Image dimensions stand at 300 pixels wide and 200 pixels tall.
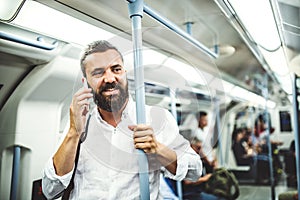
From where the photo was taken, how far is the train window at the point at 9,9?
104 centimetres

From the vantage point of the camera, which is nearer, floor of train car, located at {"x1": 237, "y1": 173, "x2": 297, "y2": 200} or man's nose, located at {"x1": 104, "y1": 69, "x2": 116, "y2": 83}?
man's nose, located at {"x1": 104, "y1": 69, "x2": 116, "y2": 83}

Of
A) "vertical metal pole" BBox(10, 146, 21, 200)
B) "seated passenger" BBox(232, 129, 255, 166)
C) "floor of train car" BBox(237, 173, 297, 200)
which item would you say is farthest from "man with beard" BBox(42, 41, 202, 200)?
"seated passenger" BBox(232, 129, 255, 166)

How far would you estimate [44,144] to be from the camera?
45.9 inches

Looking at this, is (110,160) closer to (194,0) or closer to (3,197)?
(3,197)

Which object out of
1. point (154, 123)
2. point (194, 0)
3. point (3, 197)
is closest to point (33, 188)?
point (3, 197)

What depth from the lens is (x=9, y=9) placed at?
1.05 meters

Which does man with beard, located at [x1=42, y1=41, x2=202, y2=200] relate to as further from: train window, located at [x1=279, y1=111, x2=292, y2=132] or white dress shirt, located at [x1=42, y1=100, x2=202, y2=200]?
train window, located at [x1=279, y1=111, x2=292, y2=132]

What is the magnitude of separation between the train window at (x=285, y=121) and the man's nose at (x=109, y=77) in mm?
3033

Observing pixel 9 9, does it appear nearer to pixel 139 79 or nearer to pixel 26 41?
pixel 26 41

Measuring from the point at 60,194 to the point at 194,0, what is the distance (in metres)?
1.20

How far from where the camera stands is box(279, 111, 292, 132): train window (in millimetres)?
3604

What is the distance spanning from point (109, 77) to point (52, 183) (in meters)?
0.45

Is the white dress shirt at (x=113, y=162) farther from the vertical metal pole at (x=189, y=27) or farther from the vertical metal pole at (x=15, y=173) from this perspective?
the vertical metal pole at (x=189, y=27)

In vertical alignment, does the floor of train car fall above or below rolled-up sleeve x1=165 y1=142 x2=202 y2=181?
below
